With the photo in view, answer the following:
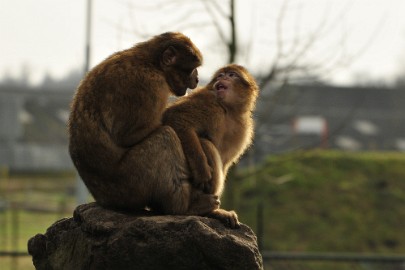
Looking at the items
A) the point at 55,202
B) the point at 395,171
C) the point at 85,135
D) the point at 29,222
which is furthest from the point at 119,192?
the point at 55,202

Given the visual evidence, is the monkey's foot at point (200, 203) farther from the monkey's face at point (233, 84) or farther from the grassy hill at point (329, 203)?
the grassy hill at point (329, 203)

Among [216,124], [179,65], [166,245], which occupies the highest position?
[179,65]

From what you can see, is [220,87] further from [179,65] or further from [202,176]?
[202,176]

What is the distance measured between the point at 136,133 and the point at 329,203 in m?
13.2

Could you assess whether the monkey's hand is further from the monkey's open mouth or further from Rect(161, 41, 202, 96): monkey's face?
the monkey's open mouth

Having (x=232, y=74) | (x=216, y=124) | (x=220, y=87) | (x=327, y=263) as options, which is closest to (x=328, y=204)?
(x=327, y=263)

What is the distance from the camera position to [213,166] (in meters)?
6.74

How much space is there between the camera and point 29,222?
27.1 meters

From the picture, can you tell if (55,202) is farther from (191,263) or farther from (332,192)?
(191,263)

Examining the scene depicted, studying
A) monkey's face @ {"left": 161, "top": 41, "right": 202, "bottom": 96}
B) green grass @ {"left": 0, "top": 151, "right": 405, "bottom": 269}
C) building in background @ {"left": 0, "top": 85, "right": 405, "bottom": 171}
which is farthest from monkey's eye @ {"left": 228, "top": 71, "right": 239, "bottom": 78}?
building in background @ {"left": 0, "top": 85, "right": 405, "bottom": 171}

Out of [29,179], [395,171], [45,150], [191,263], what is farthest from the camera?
[45,150]

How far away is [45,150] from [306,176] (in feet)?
84.3

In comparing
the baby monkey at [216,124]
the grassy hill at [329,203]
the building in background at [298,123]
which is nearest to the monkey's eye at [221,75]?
the baby monkey at [216,124]

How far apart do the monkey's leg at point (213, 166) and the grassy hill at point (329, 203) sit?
995cm
